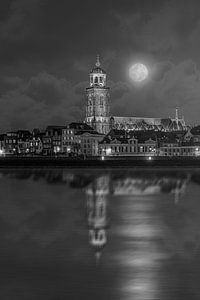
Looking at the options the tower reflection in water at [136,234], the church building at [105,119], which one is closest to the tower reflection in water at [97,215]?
the tower reflection in water at [136,234]

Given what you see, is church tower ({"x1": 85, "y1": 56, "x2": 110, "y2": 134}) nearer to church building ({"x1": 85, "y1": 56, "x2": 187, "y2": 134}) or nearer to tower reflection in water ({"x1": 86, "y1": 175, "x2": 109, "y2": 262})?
church building ({"x1": 85, "y1": 56, "x2": 187, "y2": 134})

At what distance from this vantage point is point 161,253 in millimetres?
15320

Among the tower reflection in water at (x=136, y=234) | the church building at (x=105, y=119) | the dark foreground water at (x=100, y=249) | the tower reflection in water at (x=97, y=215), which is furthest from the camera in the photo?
the church building at (x=105, y=119)

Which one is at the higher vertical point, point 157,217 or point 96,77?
point 96,77

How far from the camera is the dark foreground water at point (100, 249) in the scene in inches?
461

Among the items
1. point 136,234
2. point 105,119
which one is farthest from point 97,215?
point 105,119

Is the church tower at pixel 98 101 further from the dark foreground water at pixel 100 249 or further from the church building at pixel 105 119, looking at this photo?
the dark foreground water at pixel 100 249

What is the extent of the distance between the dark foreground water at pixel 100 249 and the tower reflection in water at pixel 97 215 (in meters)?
0.04

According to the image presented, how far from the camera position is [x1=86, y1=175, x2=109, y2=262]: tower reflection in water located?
1719 centimetres

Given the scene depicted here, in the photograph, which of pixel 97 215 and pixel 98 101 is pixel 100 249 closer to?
pixel 97 215

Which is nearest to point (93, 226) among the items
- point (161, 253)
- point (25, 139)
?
point (161, 253)

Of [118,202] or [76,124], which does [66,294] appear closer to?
[118,202]

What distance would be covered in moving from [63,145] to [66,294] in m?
133

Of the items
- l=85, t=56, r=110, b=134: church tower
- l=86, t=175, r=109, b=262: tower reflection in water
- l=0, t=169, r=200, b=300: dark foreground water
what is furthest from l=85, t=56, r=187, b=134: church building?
l=0, t=169, r=200, b=300: dark foreground water
